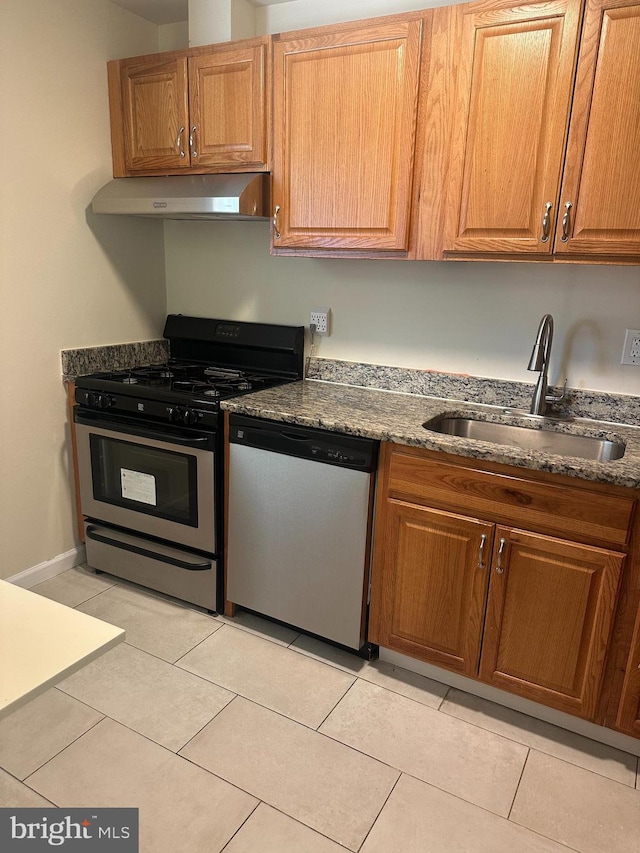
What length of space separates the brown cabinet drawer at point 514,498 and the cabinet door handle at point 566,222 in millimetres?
750

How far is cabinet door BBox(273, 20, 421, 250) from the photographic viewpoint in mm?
2008

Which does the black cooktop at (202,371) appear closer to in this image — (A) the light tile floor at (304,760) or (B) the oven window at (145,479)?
(B) the oven window at (145,479)

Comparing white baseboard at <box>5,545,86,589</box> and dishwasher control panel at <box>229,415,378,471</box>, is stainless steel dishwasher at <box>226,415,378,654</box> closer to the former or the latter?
dishwasher control panel at <box>229,415,378,471</box>

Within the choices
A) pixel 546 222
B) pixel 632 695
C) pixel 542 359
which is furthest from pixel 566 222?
pixel 632 695

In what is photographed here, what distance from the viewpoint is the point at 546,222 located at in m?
1.86

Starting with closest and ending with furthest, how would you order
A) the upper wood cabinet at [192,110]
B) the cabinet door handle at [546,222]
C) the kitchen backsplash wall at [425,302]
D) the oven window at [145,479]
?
the cabinet door handle at [546,222] < the kitchen backsplash wall at [425,302] < the upper wood cabinet at [192,110] < the oven window at [145,479]

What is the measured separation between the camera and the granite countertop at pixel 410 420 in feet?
5.55

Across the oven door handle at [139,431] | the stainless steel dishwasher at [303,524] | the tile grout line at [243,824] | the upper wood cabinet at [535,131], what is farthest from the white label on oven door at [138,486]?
the upper wood cabinet at [535,131]

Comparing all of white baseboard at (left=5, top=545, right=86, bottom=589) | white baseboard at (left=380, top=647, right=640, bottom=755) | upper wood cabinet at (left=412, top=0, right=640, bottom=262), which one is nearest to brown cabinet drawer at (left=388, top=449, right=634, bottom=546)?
white baseboard at (left=380, top=647, right=640, bottom=755)

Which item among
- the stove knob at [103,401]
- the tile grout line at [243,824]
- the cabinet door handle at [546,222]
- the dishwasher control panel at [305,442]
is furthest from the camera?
the stove knob at [103,401]

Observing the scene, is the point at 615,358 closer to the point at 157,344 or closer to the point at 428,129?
the point at 428,129

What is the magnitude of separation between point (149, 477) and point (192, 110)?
1502 millimetres

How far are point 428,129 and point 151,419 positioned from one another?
1482 mm

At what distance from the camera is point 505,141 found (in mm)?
1875
